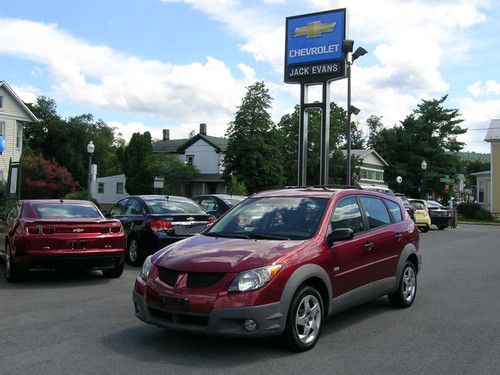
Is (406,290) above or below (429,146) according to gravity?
below

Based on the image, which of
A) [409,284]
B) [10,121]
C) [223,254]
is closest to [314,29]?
[409,284]

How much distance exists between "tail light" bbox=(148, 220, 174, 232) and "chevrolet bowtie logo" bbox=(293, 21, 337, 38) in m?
16.3

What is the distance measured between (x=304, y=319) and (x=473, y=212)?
47238 mm

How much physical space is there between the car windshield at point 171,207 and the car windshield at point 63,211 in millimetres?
1713

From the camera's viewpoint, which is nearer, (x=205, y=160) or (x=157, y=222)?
(x=157, y=222)

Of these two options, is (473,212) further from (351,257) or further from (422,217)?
(351,257)

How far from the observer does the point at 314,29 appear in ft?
83.9

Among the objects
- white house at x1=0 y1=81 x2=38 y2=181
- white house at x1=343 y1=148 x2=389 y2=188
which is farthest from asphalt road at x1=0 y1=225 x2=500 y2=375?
white house at x1=343 y1=148 x2=389 y2=188

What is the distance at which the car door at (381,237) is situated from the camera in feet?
→ 22.7

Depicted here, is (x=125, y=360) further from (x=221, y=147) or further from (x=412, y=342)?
(x=221, y=147)

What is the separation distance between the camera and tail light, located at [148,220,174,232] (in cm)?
1144

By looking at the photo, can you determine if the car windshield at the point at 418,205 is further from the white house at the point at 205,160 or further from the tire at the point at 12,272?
the white house at the point at 205,160

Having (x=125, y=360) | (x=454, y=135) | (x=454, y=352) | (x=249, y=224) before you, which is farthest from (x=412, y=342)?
(x=454, y=135)

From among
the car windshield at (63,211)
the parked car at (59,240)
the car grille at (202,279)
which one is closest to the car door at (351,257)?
the car grille at (202,279)
